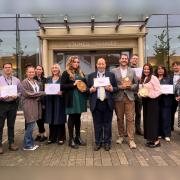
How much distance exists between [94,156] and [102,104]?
1.09 meters

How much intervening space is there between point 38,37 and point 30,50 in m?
0.71

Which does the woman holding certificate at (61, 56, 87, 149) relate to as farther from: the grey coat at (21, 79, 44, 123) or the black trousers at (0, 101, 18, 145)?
the black trousers at (0, 101, 18, 145)

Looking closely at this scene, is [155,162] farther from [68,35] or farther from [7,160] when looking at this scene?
[68,35]

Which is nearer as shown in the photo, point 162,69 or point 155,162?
point 155,162

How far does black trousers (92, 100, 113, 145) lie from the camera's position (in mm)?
7984

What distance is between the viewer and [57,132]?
352 inches

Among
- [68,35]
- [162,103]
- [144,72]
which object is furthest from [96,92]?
[68,35]

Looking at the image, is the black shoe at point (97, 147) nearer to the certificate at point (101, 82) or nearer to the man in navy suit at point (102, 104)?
the man in navy suit at point (102, 104)

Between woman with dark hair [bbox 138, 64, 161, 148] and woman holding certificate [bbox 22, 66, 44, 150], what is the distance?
6.99 feet

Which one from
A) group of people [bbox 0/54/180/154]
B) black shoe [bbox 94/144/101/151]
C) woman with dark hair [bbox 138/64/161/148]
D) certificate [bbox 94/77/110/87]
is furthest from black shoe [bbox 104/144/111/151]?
certificate [bbox 94/77/110/87]

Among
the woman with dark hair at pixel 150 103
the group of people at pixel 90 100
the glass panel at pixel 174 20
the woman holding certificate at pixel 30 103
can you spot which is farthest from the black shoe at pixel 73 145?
the glass panel at pixel 174 20

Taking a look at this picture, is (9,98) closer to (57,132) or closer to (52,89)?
(52,89)

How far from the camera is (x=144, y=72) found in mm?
8352

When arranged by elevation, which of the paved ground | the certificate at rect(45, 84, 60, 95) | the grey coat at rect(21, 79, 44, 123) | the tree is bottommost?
the paved ground
